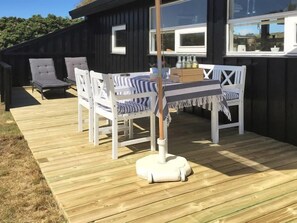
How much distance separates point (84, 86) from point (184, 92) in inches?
53.3

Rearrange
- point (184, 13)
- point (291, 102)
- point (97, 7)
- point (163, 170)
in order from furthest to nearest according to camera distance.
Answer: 1. point (97, 7)
2. point (184, 13)
3. point (291, 102)
4. point (163, 170)

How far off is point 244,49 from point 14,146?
3.25 metres

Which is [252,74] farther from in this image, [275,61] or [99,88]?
[99,88]

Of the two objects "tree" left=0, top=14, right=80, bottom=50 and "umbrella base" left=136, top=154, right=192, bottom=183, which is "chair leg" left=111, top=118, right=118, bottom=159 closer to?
"umbrella base" left=136, top=154, right=192, bottom=183

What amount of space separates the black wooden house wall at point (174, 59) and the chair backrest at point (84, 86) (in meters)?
2.09

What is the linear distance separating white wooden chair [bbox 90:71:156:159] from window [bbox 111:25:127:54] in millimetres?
4738

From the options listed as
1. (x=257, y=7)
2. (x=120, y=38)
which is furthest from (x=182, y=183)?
(x=120, y=38)

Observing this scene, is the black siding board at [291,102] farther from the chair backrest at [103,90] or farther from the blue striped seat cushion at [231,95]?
the chair backrest at [103,90]

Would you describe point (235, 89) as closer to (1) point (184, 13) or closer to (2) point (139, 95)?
(2) point (139, 95)

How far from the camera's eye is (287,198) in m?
2.55

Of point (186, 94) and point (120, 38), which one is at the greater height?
point (120, 38)

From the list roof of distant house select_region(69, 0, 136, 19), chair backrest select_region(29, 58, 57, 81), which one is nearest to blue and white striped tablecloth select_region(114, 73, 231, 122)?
roof of distant house select_region(69, 0, 136, 19)

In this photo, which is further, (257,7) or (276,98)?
(257,7)

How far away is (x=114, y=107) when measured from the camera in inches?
135
